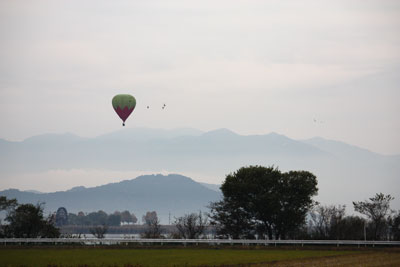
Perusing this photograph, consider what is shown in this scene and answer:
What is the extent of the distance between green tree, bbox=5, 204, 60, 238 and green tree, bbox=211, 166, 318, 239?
79.5ft

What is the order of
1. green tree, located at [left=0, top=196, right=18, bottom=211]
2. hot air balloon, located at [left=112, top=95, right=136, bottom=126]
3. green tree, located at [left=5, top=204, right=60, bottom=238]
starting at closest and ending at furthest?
hot air balloon, located at [left=112, top=95, right=136, bottom=126] → green tree, located at [left=5, top=204, right=60, bottom=238] → green tree, located at [left=0, top=196, right=18, bottom=211]

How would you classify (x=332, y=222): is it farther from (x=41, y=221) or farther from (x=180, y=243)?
(x=41, y=221)

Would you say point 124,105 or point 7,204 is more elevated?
point 124,105

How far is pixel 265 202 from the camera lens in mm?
94062

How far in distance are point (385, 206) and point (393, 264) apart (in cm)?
5474

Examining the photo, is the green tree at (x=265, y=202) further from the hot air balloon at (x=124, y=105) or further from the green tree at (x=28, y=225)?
the green tree at (x=28, y=225)

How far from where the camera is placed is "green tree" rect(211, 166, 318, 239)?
94562mm

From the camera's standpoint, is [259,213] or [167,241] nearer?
[167,241]

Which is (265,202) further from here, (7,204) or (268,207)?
(7,204)

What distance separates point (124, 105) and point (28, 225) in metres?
22.0

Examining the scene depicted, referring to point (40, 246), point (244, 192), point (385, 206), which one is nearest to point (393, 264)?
point (40, 246)

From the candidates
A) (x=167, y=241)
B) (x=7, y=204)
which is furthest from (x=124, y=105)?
(x=7, y=204)

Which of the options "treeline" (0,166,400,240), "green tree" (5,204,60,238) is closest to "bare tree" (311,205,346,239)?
"treeline" (0,166,400,240)

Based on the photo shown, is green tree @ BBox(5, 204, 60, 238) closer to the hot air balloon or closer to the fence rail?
the fence rail
